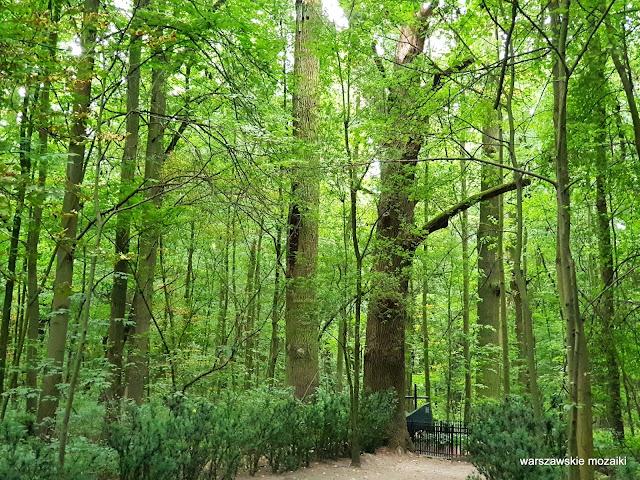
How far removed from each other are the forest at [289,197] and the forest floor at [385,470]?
0.24 meters

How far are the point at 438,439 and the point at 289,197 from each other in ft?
21.1

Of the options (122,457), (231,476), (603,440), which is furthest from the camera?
(603,440)

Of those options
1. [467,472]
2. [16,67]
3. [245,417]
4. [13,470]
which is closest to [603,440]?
Answer: [467,472]

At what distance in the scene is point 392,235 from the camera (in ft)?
29.6

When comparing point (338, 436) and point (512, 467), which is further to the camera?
point (338, 436)

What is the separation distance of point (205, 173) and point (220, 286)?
802 centimetres

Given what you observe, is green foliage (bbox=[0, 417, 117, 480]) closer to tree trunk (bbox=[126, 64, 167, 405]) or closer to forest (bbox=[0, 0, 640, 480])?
forest (bbox=[0, 0, 640, 480])

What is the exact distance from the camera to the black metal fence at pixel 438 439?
9.75 metres

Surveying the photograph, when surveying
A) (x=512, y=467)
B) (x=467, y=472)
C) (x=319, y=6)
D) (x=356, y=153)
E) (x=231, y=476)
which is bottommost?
(x=467, y=472)

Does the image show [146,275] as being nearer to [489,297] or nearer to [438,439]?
[438,439]

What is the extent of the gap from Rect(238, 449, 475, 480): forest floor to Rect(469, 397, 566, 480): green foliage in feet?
4.31

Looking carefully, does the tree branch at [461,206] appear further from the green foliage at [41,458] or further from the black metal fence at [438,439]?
the green foliage at [41,458]

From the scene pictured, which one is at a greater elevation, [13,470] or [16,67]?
[16,67]

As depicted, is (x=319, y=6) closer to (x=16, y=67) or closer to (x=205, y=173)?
(x=205, y=173)
